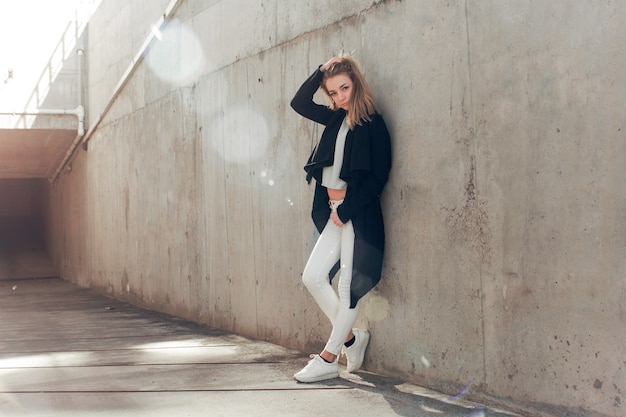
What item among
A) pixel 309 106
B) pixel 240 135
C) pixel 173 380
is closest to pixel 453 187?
pixel 309 106

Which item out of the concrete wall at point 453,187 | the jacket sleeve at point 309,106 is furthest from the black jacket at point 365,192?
the jacket sleeve at point 309,106

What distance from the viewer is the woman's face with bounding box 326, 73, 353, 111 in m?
4.16

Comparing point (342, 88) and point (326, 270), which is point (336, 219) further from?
point (342, 88)

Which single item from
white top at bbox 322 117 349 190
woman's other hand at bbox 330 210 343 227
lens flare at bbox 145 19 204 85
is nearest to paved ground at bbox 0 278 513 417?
woman's other hand at bbox 330 210 343 227

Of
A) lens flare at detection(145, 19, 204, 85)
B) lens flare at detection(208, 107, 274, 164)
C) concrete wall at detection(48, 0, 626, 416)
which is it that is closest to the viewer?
concrete wall at detection(48, 0, 626, 416)

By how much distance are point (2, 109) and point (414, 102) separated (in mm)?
9773

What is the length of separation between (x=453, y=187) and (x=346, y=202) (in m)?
0.63

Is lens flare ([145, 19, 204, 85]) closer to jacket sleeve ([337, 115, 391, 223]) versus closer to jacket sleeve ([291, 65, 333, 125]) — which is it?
jacket sleeve ([291, 65, 333, 125])

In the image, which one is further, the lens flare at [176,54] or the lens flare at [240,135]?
the lens flare at [176,54]

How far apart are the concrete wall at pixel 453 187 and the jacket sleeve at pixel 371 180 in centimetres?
12

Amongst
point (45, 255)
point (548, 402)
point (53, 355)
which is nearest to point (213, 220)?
point (53, 355)

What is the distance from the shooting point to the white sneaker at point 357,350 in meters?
4.37

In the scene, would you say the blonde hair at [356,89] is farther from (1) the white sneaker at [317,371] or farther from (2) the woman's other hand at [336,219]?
(1) the white sneaker at [317,371]

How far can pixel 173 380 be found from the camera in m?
4.42
